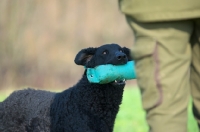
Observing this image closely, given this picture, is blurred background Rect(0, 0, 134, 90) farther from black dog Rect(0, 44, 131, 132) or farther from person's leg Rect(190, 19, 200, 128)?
person's leg Rect(190, 19, 200, 128)

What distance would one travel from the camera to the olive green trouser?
2.59 metres

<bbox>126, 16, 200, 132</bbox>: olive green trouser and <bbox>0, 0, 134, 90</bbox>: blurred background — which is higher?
<bbox>126, 16, 200, 132</bbox>: olive green trouser

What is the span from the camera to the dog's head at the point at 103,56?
4.50m

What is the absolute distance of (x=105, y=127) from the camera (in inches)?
190

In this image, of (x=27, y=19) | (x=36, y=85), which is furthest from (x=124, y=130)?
Result: (x=27, y=19)

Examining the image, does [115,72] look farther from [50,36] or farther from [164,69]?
[50,36]

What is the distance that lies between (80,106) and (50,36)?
29.9 feet

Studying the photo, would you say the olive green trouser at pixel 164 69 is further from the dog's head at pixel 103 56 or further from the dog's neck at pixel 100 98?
the dog's neck at pixel 100 98

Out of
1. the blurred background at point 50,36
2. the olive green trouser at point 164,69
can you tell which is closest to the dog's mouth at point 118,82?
the olive green trouser at point 164,69

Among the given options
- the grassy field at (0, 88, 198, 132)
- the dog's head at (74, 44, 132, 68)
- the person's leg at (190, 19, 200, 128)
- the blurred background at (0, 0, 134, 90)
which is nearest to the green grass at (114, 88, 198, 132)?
the grassy field at (0, 88, 198, 132)

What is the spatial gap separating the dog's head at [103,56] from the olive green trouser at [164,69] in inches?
71.3

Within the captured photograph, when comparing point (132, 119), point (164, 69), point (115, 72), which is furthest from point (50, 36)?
point (164, 69)

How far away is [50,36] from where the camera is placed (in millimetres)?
13852

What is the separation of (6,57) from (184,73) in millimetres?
10811
